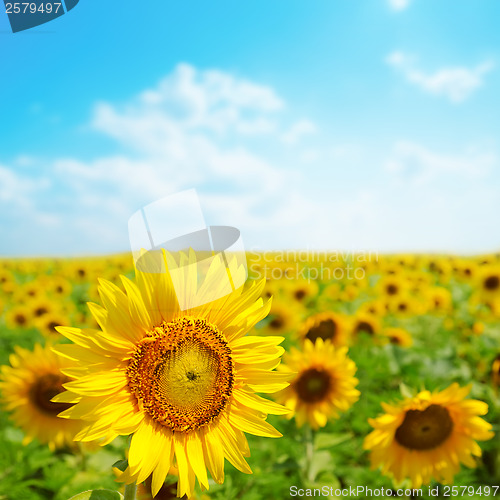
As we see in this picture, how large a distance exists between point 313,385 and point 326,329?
1077mm

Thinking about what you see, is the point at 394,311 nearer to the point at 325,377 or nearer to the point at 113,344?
the point at 325,377

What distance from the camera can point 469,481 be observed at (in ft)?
9.35

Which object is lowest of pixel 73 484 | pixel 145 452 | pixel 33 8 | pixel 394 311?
pixel 394 311

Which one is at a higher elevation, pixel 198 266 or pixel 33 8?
pixel 33 8

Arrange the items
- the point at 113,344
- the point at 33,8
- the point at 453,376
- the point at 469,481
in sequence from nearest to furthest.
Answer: the point at 113,344
the point at 33,8
the point at 469,481
the point at 453,376

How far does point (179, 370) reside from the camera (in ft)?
3.69

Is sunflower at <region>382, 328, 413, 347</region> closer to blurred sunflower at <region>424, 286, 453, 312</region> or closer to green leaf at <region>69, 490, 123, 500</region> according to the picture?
blurred sunflower at <region>424, 286, 453, 312</region>

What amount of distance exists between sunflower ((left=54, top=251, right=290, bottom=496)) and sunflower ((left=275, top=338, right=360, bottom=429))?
1.87m

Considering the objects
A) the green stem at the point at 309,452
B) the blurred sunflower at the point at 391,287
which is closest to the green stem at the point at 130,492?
the green stem at the point at 309,452

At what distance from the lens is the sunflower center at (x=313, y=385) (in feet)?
9.89

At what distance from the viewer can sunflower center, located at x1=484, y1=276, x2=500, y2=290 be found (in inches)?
277

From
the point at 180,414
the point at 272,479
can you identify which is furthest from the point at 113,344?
the point at 272,479

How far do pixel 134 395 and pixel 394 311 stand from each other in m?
6.45

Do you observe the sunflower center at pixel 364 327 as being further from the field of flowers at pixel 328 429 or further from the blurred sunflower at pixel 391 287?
the blurred sunflower at pixel 391 287
